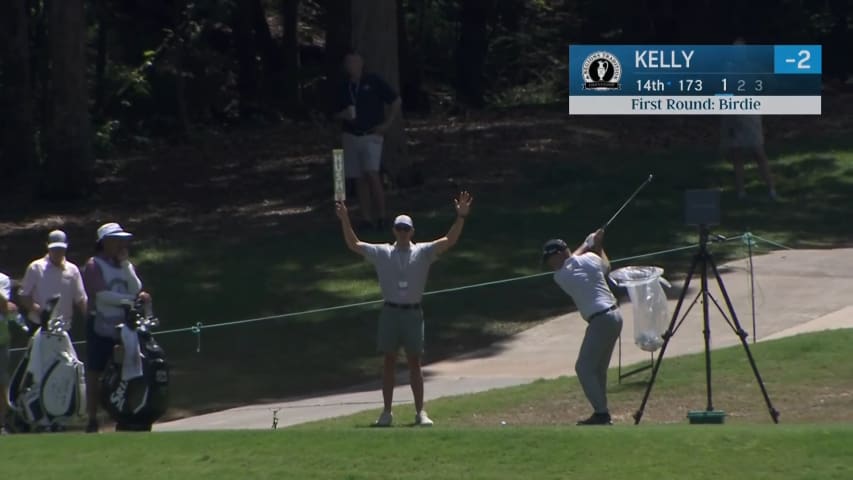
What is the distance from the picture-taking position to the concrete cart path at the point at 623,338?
42.5ft

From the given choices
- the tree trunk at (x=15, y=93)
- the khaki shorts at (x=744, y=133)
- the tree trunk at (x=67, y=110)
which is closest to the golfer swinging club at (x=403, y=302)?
the khaki shorts at (x=744, y=133)

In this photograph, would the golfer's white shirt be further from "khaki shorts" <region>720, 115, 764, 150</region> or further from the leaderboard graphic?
the leaderboard graphic

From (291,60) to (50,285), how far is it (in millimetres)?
21213

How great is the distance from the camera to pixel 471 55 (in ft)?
112

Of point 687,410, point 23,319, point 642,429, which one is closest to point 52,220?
point 23,319

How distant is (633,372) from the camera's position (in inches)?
514

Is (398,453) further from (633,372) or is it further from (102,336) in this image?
(633,372)

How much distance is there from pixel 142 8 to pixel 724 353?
21.3 metres

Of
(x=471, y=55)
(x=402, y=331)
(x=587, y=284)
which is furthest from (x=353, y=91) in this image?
(x=471, y=55)

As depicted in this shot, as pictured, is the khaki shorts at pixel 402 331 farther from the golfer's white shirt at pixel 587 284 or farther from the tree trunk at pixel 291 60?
the tree trunk at pixel 291 60

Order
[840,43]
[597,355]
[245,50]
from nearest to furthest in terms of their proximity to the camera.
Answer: [597,355], [840,43], [245,50]

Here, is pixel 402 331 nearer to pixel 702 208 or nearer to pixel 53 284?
pixel 702 208

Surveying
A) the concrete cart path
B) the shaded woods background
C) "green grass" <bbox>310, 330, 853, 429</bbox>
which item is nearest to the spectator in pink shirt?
the concrete cart path

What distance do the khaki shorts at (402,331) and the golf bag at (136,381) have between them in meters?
1.67
